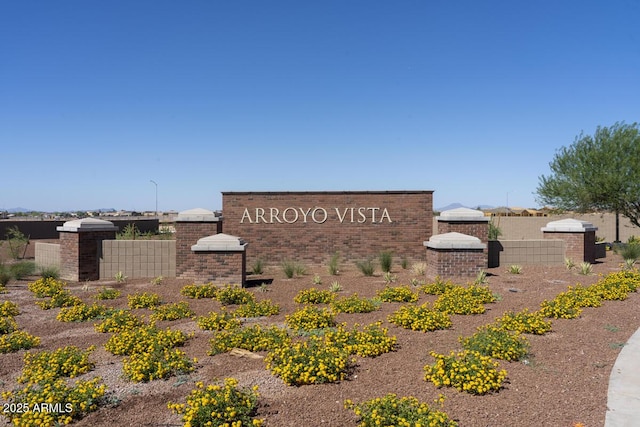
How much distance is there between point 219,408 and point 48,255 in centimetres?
1498

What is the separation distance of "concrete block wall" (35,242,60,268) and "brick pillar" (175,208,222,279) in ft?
15.1

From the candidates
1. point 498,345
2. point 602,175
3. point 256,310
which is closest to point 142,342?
point 256,310

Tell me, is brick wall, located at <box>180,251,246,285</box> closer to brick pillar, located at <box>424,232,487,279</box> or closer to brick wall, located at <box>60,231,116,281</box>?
brick wall, located at <box>60,231,116,281</box>

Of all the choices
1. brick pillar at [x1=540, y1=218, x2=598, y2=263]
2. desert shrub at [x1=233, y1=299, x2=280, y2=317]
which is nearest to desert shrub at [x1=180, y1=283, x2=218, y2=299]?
desert shrub at [x1=233, y1=299, x2=280, y2=317]

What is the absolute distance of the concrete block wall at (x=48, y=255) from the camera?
52.1 ft

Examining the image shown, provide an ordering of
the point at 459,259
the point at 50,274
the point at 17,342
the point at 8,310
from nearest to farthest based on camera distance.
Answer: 1. the point at 17,342
2. the point at 8,310
3. the point at 459,259
4. the point at 50,274

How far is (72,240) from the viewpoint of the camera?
47.9ft

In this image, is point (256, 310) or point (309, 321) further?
point (256, 310)

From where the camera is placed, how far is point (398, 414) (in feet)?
14.7

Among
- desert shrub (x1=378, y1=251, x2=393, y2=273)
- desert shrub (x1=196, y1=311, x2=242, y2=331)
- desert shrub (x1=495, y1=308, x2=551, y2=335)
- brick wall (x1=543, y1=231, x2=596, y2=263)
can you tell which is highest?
brick wall (x1=543, y1=231, x2=596, y2=263)

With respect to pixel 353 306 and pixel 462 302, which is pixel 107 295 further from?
pixel 462 302

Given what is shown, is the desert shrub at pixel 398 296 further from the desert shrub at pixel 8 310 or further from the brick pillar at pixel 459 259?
the desert shrub at pixel 8 310

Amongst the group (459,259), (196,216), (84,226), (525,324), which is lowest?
(525,324)

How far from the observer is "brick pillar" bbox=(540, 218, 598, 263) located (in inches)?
671
